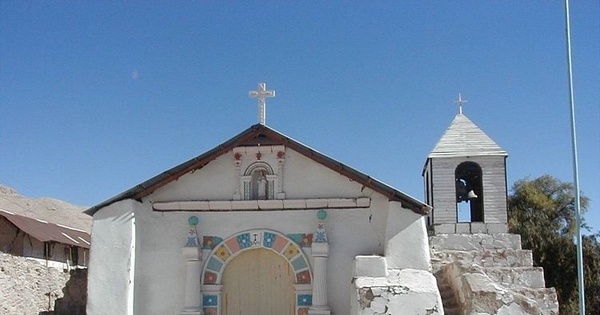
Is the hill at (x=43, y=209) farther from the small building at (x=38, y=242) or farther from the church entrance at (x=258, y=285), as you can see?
the church entrance at (x=258, y=285)

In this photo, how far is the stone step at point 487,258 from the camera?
1450cm

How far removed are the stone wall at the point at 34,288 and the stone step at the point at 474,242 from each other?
9.24 metres

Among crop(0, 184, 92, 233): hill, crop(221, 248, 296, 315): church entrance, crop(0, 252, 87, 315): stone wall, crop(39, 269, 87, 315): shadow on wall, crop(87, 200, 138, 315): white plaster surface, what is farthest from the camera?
crop(0, 184, 92, 233): hill

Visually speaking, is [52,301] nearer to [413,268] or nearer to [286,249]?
[286,249]

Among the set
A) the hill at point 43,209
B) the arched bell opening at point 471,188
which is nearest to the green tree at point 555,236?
the arched bell opening at point 471,188

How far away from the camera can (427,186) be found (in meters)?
16.8

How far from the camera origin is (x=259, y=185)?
14.3m

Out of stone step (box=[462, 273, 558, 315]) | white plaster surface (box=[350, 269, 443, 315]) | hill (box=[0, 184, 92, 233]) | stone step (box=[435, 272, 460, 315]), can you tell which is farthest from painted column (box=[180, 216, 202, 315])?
hill (box=[0, 184, 92, 233])

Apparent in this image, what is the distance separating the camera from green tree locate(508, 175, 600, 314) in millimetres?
27828

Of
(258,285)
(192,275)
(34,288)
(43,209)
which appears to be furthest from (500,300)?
(43,209)

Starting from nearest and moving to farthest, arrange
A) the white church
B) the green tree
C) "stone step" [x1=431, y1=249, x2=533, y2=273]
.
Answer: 1. the white church
2. "stone step" [x1=431, y1=249, x2=533, y2=273]
3. the green tree

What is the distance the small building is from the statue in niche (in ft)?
47.0

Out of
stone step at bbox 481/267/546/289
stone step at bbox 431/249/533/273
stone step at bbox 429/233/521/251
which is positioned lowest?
stone step at bbox 481/267/546/289

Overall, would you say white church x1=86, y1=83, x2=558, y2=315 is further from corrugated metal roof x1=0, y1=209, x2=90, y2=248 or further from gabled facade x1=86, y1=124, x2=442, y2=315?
corrugated metal roof x1=0, y1=209, x2=90, y2=248
